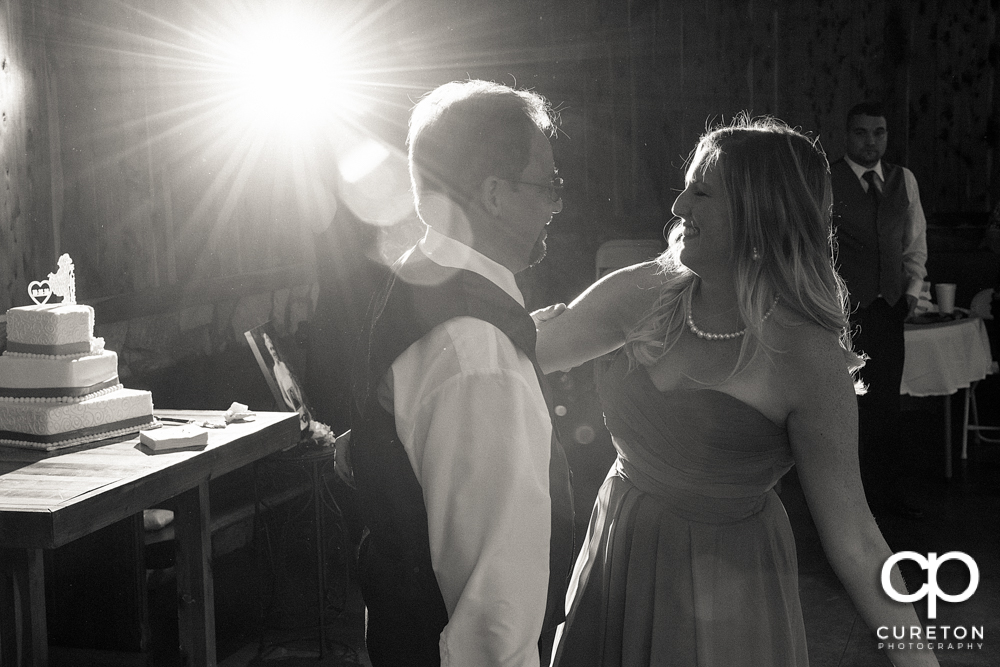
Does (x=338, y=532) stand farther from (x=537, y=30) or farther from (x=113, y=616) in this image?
(x=537, y=30)

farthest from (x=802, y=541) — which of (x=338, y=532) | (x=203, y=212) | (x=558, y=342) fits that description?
(x=203, y=212)

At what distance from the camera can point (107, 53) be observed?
3.84 m

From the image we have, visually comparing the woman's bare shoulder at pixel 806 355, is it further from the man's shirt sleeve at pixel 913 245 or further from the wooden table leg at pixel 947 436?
the wooden table leg at pixel 947 436

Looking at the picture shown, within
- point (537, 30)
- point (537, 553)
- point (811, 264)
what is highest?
point (537, 30)

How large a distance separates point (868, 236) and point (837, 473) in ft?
11.8

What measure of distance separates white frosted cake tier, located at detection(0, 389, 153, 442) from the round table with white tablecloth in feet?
14.1

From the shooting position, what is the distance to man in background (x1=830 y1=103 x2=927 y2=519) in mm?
5012

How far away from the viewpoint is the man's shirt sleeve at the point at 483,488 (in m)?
1.33

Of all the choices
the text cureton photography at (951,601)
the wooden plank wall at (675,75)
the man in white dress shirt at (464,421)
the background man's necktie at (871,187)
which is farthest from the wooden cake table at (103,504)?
the wooden plank wall at (675,75)

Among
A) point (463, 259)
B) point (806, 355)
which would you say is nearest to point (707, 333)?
→ point (806, 355)

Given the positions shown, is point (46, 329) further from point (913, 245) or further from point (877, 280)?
point (913, 245)

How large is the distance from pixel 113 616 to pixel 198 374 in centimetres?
151

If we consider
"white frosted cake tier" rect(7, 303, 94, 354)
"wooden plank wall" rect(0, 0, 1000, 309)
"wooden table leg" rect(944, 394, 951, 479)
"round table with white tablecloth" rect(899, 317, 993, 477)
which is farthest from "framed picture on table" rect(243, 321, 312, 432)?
"wooden table leg" rect(944, 394, 951, 479)

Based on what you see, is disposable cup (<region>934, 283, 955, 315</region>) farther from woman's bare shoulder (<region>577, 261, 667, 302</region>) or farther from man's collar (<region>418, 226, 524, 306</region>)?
man's collar (<region>418, 226, 524, 306</region>)
